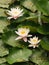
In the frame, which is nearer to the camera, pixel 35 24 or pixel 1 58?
pixel 1 58

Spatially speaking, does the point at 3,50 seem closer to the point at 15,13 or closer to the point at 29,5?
the point at 15,13

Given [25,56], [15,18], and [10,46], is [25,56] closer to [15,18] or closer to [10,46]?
[10,46]

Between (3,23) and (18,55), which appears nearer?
(18,55)

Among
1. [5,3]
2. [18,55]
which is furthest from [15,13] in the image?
[18,55]

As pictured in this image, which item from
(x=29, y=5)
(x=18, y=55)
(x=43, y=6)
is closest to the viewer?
(x=18, y=55)

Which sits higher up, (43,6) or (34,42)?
(43,6)

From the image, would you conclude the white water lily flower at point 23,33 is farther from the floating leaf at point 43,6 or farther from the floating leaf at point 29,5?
the floating leaf at point 29,5

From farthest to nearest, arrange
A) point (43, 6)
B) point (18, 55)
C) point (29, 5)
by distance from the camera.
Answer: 1. point (29, 5)
2. point (43, 6)
3. point (18, 55)

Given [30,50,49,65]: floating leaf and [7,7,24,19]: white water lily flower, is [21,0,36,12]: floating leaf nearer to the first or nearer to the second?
[7,7,24,19]: white water lily flower

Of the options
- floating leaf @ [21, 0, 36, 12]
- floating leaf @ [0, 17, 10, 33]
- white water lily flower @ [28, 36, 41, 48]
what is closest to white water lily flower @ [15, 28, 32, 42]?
white water lily flower @ [28, 36, 41, 48]

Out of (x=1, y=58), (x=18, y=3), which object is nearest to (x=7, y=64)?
(x=1, y=58)

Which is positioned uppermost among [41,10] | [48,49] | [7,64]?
[41,10]
